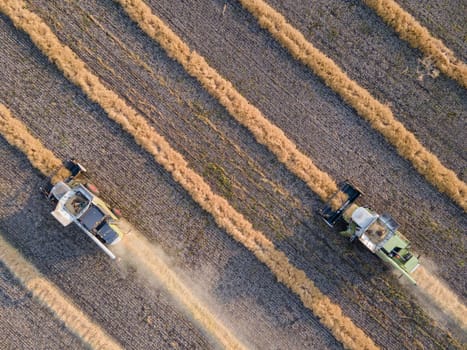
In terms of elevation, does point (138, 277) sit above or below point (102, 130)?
below

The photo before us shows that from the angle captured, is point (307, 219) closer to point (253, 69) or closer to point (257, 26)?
point (253, 69)

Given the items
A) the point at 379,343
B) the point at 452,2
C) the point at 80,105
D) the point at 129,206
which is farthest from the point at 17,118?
the point at 452,2

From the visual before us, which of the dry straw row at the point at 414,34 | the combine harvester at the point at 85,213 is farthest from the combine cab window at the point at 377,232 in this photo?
the combine harvester at the point at 85,213

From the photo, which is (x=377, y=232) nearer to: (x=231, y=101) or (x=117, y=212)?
(x=231, y=101)

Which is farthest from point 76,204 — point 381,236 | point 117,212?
point 381,236

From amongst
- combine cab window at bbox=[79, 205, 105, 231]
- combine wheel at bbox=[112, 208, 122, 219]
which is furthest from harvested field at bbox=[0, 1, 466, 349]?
combine cab window at bbox=[79, 205, 105, 231]

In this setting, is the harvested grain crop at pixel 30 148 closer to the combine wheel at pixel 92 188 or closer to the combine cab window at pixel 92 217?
the combine wheel at pixel 92 188
